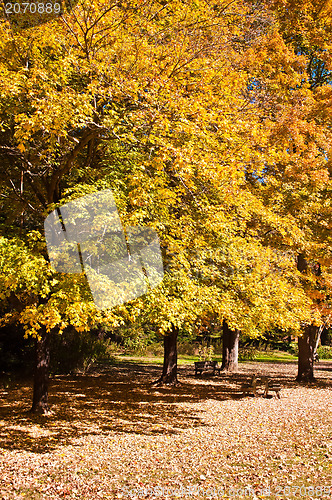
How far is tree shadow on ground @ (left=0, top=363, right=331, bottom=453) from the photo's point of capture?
8352 mm

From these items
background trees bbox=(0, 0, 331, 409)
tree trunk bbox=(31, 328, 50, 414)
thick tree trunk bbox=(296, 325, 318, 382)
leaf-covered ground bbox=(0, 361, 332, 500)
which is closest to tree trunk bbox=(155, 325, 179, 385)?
leaf-covered ground bbox=(0, 361, 332, 500)

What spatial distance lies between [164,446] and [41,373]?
12.2 ft

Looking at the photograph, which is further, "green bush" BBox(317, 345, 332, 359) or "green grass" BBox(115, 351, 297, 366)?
"green bush" BBox(317, 345, 332, 359)

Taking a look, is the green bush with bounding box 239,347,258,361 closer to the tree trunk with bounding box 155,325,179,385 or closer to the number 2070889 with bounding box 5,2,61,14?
the tree trunk with bounding box 155,325,179,385

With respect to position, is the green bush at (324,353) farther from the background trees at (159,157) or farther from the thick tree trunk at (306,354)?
the background trees at (159,157)

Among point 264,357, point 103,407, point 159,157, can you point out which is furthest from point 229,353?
point 159,157

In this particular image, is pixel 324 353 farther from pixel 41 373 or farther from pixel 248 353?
pixel 41 373

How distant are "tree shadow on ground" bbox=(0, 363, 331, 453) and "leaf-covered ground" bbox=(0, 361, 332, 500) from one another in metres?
0.03

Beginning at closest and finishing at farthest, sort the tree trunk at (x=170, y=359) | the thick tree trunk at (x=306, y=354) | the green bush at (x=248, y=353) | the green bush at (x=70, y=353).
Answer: the tree trunk at (x=170, y=359), the green bush at (x=70, y=353), the thick tree trunk at (x=306, y=354), the green bush at (x=248, y=353)

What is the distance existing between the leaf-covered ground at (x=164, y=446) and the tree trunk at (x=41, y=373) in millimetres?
371

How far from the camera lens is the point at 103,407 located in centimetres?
1115

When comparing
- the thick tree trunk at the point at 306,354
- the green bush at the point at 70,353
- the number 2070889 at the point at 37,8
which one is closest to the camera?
the number 2070889 at the point at 37,8

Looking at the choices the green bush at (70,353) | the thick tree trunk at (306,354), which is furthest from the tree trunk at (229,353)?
the green bush at (70,353)

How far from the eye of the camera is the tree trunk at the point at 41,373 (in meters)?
9.59
